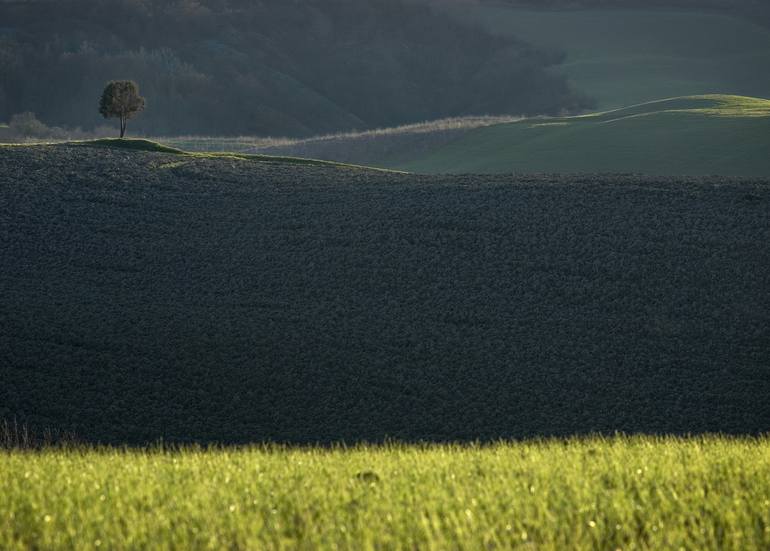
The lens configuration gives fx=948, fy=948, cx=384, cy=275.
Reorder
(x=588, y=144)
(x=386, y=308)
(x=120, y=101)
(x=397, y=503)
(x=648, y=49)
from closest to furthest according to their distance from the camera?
(x=397, y=503) < (x=386, y=308) < (x=120, y=101) < (x=588, y=144) < (x=648, y=49)

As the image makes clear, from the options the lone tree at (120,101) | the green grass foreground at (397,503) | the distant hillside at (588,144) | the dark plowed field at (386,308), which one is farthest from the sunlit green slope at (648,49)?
the green grass foreground at (397,503)

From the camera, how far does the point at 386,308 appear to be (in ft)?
67.5

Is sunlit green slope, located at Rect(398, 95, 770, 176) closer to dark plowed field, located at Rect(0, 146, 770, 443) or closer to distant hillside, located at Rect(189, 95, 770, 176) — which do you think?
distant hillside, located at Rect(189, 95, 770, 176)

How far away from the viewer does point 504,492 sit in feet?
22.7

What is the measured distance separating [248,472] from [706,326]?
1364 centimetres

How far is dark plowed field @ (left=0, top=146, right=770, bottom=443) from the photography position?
15.5 meters

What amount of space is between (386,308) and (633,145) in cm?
3609

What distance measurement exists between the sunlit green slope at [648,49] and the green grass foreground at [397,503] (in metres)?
110

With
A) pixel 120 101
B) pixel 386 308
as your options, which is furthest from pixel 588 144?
pixel 386 308

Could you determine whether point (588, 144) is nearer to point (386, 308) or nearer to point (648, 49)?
point (386, 308)

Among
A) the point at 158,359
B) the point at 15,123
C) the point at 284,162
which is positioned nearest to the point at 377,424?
the point at 158,359

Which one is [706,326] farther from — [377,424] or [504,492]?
[504,492]

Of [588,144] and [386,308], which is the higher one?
[588,144]

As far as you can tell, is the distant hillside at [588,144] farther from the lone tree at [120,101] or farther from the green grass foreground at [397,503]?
the green grass foreground at [397,503]
